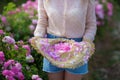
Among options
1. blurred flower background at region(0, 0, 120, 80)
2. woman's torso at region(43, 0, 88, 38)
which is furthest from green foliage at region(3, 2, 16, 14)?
woman's torso at region(43, 0, 88, 38)

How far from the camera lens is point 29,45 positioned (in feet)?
15.4

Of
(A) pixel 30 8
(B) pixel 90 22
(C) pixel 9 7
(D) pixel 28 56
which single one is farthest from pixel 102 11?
(B) pixel 90 22

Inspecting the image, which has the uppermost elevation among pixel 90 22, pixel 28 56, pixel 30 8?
pixel 90 22

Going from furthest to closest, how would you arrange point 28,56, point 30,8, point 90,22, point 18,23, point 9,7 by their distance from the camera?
point 30,8 < point 9,7 < point 18,23 < point 28,56 < point 90,22

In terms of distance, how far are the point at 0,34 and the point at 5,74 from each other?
556mm

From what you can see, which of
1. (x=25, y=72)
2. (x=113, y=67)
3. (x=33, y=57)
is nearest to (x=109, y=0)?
(x=113, y=67)

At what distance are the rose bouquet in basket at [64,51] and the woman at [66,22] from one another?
0.07 metres

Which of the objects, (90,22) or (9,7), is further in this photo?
(9,7)

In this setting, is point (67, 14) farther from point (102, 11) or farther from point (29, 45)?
point (102, 11)

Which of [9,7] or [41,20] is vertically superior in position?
[41,20]

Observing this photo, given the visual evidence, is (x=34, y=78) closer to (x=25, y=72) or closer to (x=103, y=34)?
(x=25, y=72)

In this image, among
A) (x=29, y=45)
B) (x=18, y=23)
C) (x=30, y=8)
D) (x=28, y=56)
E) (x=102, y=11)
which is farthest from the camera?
(x=102, y=11)

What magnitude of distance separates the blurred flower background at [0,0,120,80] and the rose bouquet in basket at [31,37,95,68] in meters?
0.30

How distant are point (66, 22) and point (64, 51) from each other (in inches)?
9.7
